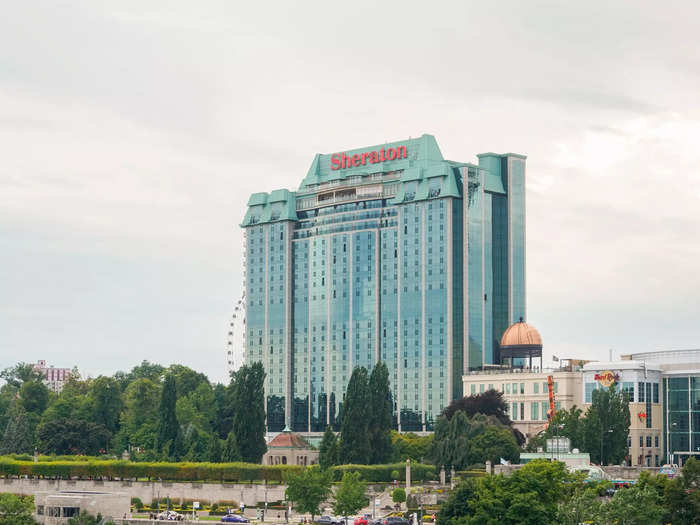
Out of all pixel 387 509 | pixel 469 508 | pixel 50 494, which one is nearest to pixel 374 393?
pixel 387 509

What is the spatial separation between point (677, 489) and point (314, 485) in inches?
1944

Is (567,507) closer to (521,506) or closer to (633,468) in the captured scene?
(521,506)

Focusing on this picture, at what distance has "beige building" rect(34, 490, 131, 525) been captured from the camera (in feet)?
530

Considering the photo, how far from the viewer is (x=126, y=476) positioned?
194m

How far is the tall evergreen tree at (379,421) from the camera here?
7505 inches

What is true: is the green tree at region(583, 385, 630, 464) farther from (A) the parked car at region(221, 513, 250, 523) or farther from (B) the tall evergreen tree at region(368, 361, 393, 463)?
(A) the parked car at region(221, 513, 250, 523)

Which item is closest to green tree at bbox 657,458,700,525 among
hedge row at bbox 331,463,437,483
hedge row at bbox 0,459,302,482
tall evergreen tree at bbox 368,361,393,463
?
hedge row at bbox 331,463,437,483

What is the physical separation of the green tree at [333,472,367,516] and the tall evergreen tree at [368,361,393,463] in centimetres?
2817

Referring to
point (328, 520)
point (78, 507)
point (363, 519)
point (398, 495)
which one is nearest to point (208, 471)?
point (78, 507)

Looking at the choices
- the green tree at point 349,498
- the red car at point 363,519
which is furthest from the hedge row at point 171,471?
the green tree at point 349,498

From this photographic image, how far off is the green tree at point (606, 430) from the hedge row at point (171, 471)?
4376 centimetres

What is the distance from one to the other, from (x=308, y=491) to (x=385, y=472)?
76.3ft

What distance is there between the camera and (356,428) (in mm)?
189625

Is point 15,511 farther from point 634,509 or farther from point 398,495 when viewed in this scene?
point 634,509
